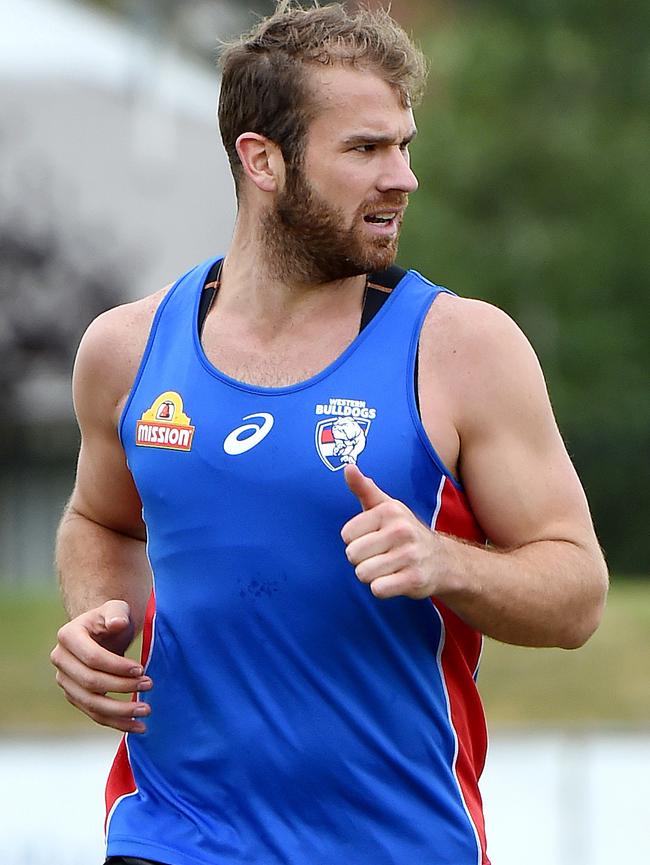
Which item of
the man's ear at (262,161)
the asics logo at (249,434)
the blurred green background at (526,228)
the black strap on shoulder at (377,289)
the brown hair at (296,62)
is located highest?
the blurred green background at (526,228)

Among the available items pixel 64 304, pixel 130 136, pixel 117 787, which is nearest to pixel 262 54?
pixel 117 787

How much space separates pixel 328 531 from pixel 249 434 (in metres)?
0.25

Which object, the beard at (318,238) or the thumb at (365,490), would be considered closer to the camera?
the thumb at (365,490)

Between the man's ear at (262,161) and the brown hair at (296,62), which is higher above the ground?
the brown hair at (296,62)

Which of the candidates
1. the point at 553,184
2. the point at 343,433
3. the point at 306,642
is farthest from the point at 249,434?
the point at 553,184

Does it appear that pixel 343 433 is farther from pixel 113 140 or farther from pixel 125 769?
pixel 113 140

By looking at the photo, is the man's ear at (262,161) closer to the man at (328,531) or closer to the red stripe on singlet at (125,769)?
the man at (328,531)

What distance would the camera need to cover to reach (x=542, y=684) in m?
7.85

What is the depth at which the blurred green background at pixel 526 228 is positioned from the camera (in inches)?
675

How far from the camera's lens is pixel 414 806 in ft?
10.6

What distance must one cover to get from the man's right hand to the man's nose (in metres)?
0.98

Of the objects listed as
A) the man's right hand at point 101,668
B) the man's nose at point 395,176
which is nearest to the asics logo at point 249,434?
the man's right hand at point 101,668

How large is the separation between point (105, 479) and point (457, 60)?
1725 centimetres

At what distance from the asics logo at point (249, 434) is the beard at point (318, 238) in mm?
368
